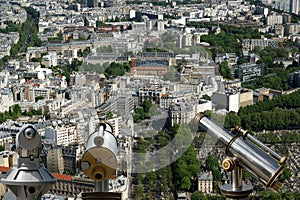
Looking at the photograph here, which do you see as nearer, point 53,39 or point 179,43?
point 179,43

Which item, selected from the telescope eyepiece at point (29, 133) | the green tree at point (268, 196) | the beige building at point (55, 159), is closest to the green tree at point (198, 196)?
the green tree at point (268, 196)

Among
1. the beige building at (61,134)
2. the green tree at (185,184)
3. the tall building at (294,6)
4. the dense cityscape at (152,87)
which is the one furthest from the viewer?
the tall building at (294,6)

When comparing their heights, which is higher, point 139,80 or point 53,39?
point 139,80

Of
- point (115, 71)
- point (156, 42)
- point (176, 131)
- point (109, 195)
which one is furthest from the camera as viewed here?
point (115, 71)

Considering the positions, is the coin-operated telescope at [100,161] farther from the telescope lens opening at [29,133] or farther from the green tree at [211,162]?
the green tree at [211,162]

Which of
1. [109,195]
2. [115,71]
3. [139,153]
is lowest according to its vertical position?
[139,153]

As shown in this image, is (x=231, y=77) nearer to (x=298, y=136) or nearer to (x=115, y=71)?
(x=298, y=136)

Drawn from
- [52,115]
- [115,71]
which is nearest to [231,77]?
[52,115]
